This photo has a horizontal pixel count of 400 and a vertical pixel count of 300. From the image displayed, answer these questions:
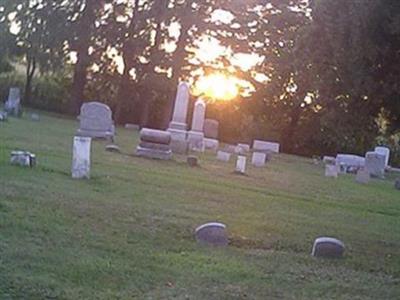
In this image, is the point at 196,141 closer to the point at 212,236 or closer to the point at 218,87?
the point at 218,87

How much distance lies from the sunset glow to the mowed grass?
2982 centimetres

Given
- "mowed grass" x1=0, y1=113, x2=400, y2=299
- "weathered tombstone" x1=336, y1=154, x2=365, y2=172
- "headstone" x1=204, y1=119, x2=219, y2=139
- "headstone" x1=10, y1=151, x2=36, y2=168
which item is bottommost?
"mowed grass" x1=0, y1=113, x2=400, y2=299

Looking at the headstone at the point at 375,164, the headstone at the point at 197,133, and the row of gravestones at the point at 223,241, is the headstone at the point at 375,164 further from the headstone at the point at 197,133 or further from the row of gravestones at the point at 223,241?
the row of gravestones at the point at 223,241

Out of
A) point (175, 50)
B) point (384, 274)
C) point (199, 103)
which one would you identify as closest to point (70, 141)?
point (199, 103)

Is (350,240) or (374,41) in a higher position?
(374,41)

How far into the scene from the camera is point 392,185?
971 inches

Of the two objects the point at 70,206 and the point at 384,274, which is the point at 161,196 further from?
the point at 384,274

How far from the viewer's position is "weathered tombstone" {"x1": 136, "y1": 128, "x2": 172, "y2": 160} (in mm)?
21141

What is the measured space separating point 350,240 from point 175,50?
115 ft

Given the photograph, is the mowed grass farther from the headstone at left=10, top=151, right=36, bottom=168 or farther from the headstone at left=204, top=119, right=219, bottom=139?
the headstone at left=204, top=119, right=219, bottom=139

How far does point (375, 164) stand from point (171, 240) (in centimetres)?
2216

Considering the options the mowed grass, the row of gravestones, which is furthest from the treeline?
the row of gravestones

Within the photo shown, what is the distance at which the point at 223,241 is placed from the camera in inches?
340

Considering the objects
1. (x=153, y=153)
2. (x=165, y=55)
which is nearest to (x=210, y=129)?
(x=165, y=55)
